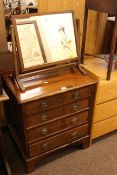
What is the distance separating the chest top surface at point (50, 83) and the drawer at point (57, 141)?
425 millimetres

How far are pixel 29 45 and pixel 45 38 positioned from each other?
14 cm

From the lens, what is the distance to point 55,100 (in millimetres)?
1396

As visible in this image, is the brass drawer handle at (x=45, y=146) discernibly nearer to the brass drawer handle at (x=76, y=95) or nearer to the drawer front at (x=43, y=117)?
the drawer front at (x=43, y=117)

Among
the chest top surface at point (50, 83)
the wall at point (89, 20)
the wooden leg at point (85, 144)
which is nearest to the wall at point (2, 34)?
the wall at point (89, 20)

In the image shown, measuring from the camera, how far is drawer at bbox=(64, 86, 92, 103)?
4.73 feet

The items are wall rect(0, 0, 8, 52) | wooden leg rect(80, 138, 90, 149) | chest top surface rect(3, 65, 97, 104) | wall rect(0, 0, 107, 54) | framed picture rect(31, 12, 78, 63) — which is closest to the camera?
chest top surface rect(3, 65, 97, 104)

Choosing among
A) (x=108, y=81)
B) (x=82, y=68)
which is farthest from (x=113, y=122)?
(x=82, y=68)

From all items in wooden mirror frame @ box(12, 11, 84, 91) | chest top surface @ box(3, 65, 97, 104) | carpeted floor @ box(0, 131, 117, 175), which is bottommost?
carpeted floor @ box(0, 131, 117, 175)

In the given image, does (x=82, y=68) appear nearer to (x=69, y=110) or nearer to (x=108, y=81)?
(x=108, y=81)

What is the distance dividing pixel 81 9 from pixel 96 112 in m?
0.94

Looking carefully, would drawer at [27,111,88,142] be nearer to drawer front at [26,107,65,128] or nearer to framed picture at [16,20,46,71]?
drawer front at [26,107,65,128]

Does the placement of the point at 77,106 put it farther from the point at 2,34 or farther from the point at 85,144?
the point at 2,34

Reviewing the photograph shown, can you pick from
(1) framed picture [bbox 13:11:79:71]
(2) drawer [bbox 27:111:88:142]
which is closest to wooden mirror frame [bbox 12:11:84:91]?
(1) framed picture [bbox 13:11:79:71]

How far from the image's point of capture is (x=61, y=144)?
165cm
